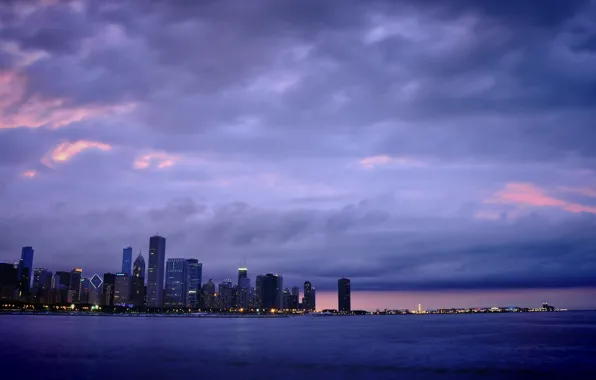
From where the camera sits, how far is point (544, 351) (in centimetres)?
9956

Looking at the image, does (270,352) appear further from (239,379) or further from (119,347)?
(239,379)

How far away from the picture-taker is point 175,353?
91250mm

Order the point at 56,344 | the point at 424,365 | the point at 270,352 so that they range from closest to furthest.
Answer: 1. the point at 424,365
2. the point at 270,352
3. the point at 56,344

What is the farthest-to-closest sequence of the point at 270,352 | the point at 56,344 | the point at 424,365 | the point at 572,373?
the point at 56,344, the point at 270,352, the point at 424,365, the point at 572,373

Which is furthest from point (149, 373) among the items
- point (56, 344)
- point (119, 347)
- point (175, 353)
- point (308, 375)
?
point (56, 344)

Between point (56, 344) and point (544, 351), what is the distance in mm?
107563

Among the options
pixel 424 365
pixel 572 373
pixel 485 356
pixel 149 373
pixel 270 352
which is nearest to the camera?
pixel 149 373

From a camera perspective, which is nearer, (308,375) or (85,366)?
(308,375)

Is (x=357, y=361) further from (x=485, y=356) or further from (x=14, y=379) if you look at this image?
(x=14, y=379)

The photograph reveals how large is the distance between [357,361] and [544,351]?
45.9 metres

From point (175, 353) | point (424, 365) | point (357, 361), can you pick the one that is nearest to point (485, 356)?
point (424, 365)

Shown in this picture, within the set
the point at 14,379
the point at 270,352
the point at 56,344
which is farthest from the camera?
the point at 56,344

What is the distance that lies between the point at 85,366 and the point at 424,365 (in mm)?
53416

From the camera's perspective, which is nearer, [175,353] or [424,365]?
[424,365]
